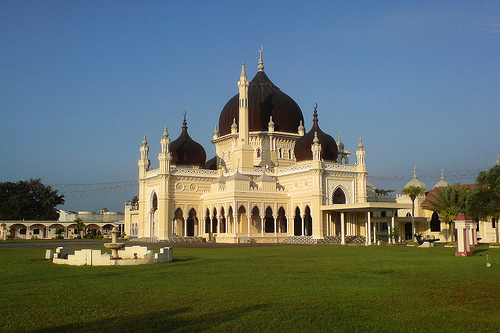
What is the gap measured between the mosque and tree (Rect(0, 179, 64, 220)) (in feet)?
115

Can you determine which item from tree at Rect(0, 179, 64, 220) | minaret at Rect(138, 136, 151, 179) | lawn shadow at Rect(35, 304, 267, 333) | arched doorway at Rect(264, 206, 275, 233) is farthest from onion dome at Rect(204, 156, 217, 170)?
lawn shadow at Rect(35, 304, 267, 333)

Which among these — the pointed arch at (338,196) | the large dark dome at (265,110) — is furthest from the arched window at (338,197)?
the large dark dome at (265,110)

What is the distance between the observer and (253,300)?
471 inches

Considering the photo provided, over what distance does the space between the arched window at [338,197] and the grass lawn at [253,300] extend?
34.7 meters

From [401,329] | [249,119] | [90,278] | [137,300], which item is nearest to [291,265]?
[90,278]

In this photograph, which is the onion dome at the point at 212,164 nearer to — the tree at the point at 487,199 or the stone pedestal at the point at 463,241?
the tree at the point at 487,199

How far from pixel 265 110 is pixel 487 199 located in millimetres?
27441

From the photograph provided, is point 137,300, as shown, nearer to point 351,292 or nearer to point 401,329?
point 351,292

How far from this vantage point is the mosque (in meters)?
50.5

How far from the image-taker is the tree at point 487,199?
40.1 m

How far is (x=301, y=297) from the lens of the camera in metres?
12.3

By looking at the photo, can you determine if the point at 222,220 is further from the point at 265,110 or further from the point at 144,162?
the point at 265,110

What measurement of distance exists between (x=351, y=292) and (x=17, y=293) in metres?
7.99

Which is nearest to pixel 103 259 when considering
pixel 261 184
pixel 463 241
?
pixel 463 241
